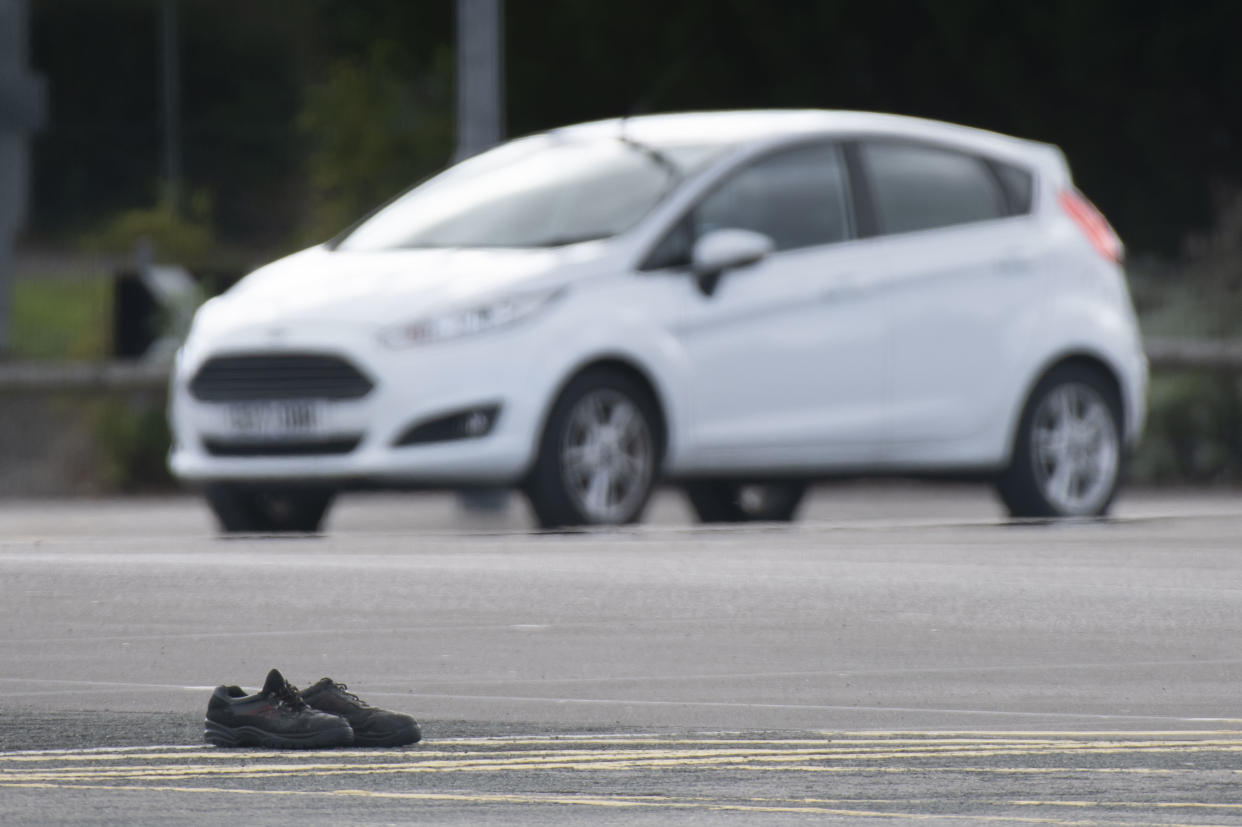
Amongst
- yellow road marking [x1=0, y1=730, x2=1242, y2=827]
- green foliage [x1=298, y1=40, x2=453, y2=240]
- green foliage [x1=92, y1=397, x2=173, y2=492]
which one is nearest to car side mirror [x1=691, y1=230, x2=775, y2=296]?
yellow road marking [x1=0, y1=730, x2=1242, y2=827]

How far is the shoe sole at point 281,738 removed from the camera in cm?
630

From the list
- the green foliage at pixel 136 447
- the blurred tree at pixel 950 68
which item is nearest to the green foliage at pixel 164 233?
the blurred tree at pixel 950 68

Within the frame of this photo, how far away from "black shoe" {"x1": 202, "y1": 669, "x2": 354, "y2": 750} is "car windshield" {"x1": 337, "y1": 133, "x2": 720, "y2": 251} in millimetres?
5179

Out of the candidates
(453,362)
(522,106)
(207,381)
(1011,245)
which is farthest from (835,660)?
(522,106)

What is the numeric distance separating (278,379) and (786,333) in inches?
75.7

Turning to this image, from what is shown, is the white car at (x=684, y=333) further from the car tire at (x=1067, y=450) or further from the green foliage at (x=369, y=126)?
the green foliage at (x=369, y=126)

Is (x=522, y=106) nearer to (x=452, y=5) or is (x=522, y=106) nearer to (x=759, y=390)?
(x=452, y=5)

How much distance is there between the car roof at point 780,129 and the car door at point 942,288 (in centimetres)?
11

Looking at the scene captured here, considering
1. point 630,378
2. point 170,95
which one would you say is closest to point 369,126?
point 170,95

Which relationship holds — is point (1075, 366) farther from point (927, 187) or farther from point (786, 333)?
point (786, 333)

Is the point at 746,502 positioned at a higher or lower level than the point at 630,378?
lower

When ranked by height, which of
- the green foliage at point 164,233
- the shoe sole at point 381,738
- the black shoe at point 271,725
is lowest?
the shoe sole at point 381,738

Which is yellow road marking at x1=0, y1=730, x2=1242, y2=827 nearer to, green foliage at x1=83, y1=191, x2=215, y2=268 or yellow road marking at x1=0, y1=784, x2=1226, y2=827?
yellow road marking at x1=0, y1=784, x2=1226, y2=827

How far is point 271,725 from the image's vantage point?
6.32 meters
